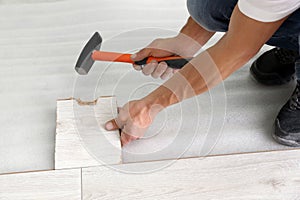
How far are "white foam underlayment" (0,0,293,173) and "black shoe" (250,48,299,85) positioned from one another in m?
0.03

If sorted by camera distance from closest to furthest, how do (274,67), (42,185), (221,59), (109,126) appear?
(221,59) < (42,185) < (109,126) < (274,67)

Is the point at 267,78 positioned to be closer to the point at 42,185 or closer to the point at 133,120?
the point at 133,120

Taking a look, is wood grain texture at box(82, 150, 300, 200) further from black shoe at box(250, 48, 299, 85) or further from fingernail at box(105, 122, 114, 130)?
black shoe at box(250, 48, 299, 85)

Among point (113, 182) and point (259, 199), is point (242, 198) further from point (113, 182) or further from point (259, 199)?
point (113, 182)

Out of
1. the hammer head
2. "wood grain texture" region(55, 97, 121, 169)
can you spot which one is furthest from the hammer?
"wood grain texture" region(55, 97, 121, 169)

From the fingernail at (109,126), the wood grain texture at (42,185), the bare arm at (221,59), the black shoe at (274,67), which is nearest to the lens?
the bare arm at (221,59)

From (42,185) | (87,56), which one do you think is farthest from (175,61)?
(42,185)

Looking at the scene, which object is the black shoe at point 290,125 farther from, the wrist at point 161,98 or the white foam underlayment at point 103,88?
the wrist at point 161,98

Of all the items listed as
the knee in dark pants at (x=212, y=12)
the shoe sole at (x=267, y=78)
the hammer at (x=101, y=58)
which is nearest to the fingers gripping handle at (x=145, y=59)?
the hammer at (x=101, y=58)

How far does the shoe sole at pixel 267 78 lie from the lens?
138 centimetres

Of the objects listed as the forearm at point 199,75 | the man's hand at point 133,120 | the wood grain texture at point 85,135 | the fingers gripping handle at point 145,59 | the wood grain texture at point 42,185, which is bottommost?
the wood grain texture at point 42,185

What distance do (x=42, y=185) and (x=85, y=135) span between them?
7.0 inches

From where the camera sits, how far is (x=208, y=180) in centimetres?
113

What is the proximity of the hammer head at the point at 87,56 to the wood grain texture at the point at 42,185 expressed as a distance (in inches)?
13.1
